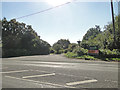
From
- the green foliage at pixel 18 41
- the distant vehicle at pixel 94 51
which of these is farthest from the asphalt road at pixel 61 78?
the green foliage at pixel 18 41

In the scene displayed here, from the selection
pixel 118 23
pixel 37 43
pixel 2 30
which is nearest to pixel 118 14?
pixel 118 23

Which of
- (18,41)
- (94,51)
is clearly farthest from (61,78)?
(18,41)

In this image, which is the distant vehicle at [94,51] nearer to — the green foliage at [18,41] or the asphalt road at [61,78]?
the asphalt road at [61,78]

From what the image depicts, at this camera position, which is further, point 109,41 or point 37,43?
point 37,43

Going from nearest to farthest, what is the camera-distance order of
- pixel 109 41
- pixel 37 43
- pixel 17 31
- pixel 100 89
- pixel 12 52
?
pixel 100 89, pixel 109 41, pixel 12 52, pixel 17 31, pixel 37 43

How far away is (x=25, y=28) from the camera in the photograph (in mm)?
38469

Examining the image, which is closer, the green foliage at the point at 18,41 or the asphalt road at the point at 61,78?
the asphalt road at the point at 61,78

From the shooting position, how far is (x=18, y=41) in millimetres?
34062

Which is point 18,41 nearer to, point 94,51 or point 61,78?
point 94,51

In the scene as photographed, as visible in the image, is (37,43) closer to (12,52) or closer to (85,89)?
(12,52)

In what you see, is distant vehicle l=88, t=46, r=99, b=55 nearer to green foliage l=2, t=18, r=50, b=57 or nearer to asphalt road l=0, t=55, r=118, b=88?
asphalt road l=0, t=55, r=118, b=88

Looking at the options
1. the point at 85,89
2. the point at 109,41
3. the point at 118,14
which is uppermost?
the point at 118,14

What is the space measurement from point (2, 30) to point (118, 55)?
110ft

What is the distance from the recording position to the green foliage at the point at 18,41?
31.6 meters
